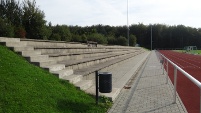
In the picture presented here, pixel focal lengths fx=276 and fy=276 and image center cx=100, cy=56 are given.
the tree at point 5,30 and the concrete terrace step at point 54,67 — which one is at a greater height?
the tree at point 5,30

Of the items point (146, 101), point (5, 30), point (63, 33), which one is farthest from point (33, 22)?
point (146, 101)

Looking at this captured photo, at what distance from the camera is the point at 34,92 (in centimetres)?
658

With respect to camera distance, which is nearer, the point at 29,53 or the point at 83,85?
the point at 83,85

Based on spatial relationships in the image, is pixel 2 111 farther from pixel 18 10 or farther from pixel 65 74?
pixel 18 10

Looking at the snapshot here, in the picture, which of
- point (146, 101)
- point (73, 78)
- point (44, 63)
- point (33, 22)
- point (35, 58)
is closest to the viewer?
point (146, 101)

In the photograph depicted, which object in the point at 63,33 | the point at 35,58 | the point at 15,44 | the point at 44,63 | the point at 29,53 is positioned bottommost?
the point at 44,63

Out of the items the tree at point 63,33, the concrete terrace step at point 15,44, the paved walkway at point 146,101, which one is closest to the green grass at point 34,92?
the concrete terrace step at point 15,44

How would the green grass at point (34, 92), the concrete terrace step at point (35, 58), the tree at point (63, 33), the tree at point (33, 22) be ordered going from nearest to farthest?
the green grass at point (34, 92) → the concrete terrace step at point (35, 58) → the tree at point (33, 22) → the tree at point (63, 33)

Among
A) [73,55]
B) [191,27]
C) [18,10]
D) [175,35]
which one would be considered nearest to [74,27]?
[175,35]

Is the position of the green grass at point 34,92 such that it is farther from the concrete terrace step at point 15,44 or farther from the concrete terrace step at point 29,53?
the concrete terrace step at point 15,44

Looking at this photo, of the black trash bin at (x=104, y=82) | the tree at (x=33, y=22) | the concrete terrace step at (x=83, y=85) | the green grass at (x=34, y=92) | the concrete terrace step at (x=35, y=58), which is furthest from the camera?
the tree at (x=33, y=22)

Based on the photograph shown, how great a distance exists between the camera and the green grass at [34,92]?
5.91 metres

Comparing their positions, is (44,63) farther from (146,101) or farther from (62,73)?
(146,101)

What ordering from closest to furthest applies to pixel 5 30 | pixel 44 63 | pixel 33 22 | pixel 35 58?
pixel 35 58 → pixel 44 63 → pixel 5 30 → pixel 33 22
